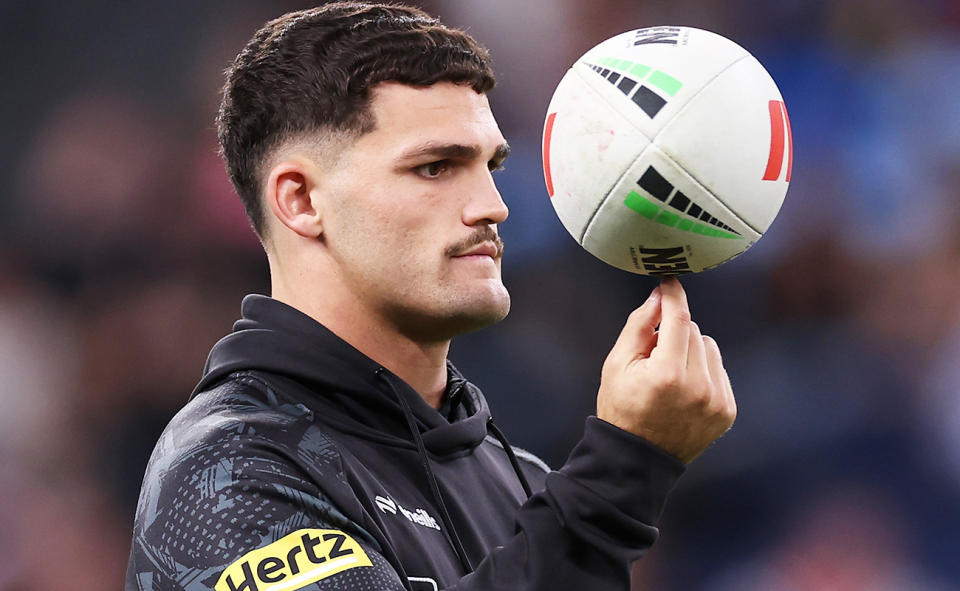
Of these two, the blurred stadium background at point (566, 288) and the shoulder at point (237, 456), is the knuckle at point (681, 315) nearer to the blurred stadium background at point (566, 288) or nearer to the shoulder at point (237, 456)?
the shoulder at point (237, 456)

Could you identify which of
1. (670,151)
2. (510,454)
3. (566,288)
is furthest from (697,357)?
(566,288)

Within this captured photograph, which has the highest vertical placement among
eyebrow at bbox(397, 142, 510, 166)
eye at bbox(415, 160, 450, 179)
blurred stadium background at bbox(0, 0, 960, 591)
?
→ eyebrow at bbox(397, 142, 510, 166)

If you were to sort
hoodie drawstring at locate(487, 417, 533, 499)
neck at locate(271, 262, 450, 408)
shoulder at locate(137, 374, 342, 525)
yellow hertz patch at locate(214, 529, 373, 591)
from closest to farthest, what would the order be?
yellow hertz patch at locate(214, 529, 373, 591)
shoulder at locate(137, 374, 342, 525)
neck at locate(271, 262, 450, 408)
hoodie drawstring at locate(487, 417, 533, 499)

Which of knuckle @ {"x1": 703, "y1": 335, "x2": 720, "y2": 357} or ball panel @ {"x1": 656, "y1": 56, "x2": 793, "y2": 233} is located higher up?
ball panel @ {"x1": 656, "y1": 56, "x2": 793, "y2": 233}

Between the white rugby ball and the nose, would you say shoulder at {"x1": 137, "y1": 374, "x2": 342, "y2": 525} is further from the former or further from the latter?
the white rugby ball

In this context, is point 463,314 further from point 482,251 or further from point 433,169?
point 433,169

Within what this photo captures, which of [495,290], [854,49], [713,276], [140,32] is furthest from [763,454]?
[140,32]

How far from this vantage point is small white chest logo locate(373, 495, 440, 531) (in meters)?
2.29

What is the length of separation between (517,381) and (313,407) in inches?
127

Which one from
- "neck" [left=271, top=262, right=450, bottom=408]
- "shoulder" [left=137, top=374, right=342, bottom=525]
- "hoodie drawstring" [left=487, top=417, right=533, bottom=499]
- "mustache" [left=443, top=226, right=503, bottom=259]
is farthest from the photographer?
"hoodie drawstring" [left=487, top=417, right=533, bottom=499]

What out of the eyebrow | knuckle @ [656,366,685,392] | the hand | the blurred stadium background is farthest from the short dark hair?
the blurred stadium background

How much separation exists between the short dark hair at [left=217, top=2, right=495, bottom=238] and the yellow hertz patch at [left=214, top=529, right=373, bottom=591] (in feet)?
3.31

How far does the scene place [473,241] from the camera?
8.29 feet

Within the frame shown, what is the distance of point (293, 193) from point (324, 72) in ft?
0.97
